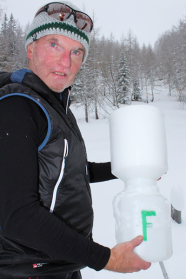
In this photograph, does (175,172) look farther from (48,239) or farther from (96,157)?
(48,239)

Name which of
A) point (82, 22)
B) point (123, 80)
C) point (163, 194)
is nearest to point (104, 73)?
point (123, 80)

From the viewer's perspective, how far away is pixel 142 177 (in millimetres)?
1400

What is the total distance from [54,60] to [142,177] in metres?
0.92

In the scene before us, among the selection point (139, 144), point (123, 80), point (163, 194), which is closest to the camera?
point (139, 144)

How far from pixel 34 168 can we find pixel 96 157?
9.49 metres

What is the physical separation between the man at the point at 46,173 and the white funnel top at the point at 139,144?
26 cm

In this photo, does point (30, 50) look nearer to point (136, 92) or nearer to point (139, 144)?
point (139, 144)

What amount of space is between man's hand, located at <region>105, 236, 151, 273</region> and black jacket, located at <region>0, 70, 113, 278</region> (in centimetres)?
6

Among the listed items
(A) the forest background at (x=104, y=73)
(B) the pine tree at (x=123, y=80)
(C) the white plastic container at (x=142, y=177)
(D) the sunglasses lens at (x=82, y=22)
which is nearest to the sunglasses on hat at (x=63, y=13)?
(D) the sunglasses lens at (x=82, y=22)

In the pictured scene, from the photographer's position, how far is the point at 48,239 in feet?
3.32

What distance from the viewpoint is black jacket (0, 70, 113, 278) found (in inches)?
39.4

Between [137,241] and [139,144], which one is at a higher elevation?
[139,144]

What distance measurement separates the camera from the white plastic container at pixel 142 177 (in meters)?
1.26

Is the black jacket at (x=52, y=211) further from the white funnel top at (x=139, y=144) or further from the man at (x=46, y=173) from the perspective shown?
the white funnel top at (x=139, y=144)
